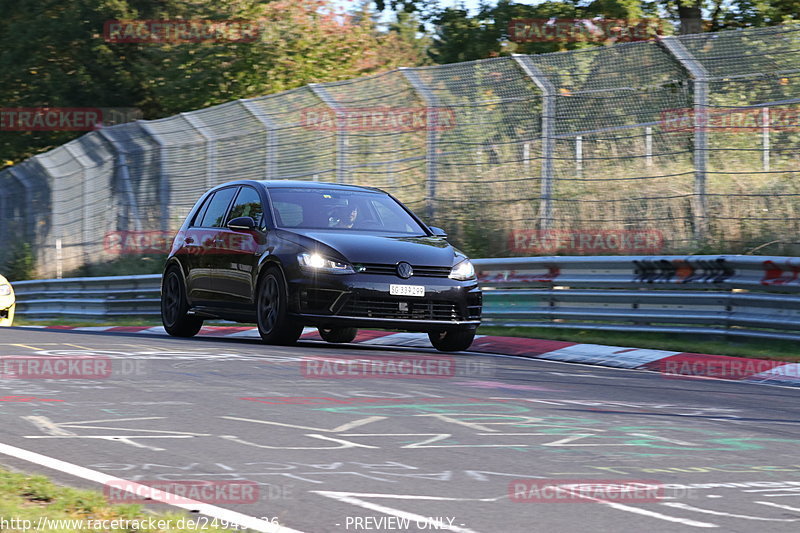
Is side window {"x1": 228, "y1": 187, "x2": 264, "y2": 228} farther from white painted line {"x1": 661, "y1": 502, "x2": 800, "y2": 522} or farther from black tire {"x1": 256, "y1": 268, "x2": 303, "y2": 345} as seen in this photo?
white painted line {"x1": 661, "y1": 502, "x2": 800, "y2": 522}

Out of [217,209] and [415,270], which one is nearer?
[415,270]

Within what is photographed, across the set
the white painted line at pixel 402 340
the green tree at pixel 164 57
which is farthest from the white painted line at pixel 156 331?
the green tree at pixel 164 57

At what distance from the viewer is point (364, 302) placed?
1179cm

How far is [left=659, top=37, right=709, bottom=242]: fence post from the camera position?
47.0 feet

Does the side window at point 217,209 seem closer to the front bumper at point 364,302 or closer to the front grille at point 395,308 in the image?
the front bumper at point 364,302

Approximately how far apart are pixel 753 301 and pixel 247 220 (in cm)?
485

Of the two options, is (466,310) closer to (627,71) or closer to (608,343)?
(608,343)

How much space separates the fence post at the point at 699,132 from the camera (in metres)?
14.3

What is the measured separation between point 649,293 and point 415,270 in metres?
2.76

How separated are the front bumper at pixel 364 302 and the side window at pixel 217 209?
235 cm

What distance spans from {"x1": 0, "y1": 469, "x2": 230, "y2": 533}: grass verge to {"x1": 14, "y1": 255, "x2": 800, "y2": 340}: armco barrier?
8.21 meters

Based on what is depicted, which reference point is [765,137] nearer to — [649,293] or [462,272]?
[649,293]

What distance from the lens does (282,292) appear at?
11992 millimetres

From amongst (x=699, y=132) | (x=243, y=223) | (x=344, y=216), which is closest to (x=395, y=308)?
(x=344, y=216)
